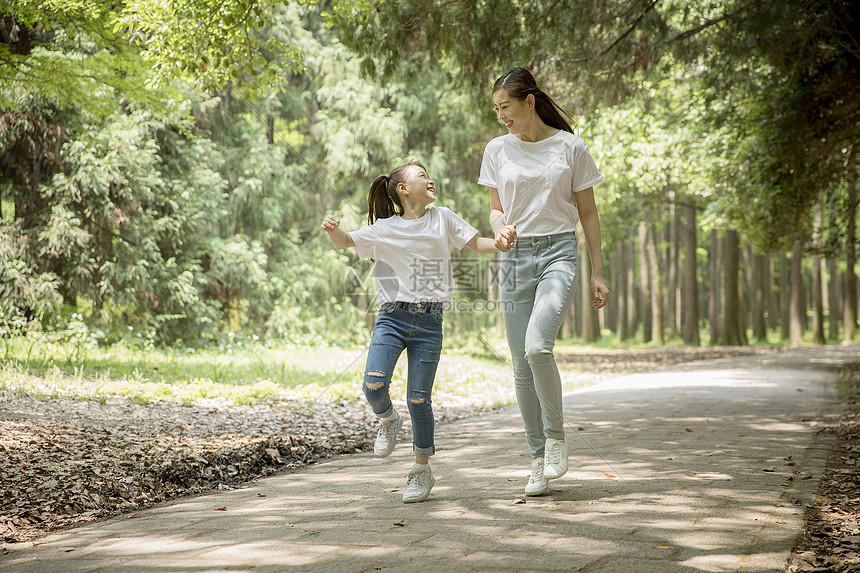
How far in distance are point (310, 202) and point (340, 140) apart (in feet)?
8.86

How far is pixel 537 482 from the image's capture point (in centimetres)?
389

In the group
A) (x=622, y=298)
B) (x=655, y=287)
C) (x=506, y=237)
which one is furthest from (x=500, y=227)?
(x=622, y=298)

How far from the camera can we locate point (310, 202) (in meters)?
20.4

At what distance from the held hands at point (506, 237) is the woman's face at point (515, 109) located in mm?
609

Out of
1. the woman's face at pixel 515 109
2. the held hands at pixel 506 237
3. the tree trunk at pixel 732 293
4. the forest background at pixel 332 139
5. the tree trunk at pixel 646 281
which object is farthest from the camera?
the tree trunk at pixel 646 281

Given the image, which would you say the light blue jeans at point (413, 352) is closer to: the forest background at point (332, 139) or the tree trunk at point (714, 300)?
the forest background at point (332, 139)

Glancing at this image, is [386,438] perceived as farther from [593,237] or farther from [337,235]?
[593,237]

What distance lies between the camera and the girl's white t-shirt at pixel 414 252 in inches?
153

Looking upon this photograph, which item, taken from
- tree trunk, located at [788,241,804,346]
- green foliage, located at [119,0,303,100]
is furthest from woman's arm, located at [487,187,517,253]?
tree trunk, located at [788,241,804,346]

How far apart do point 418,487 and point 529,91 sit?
2.18 metres

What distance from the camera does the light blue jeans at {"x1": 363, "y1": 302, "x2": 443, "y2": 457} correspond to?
3857mm

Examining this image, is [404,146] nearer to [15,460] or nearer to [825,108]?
[825,108]

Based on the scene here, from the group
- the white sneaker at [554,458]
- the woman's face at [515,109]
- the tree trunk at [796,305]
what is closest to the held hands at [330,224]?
the woman's face at [515,109]

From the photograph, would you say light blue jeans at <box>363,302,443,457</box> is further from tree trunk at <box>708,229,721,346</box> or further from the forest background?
tree trunk at <box>708,229,721,346</box>
